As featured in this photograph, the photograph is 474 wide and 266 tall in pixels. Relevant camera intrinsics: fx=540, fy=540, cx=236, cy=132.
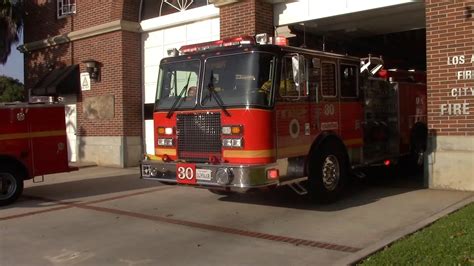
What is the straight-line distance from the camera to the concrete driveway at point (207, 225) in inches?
237

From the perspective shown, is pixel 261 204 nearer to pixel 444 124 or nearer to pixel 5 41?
pixel 444 124

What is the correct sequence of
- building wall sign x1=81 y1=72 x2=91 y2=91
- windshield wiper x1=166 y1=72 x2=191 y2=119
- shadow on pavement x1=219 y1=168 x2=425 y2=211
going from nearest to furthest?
1. windshield wiper x1=166 y1=72 x2=191 y2=119
2. shadow on pavement x1=219 y1=168 x2=425 y2=211
3. building wall sign x1=81 y1=72 x2=91 y2=91

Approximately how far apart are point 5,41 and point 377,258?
1679 cm

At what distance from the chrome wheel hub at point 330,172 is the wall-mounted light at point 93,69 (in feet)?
31.5

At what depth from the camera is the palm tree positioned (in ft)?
59.4

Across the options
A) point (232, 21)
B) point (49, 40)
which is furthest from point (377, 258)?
point (49, 40)

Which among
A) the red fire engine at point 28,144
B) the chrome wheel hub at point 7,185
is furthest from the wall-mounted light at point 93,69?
the chrome wheel hub at point 7,185

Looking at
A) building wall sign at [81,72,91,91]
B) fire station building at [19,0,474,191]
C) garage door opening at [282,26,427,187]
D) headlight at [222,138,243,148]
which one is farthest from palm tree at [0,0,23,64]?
headlight at [222,138,243,148]

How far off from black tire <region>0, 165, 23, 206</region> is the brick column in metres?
7.53

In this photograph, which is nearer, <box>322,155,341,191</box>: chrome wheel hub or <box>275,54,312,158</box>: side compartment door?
<box>275,54,312,158</box>: side compartment door

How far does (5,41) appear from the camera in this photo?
1862 cm

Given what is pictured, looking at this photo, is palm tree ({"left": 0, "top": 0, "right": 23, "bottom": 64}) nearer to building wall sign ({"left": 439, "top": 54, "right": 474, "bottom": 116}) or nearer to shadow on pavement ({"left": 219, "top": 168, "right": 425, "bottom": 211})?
shadow on pavement ({"left": 219, "top": 168, "right": 425, "bottom": 211})

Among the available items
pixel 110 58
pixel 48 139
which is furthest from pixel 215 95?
pixel 110 58

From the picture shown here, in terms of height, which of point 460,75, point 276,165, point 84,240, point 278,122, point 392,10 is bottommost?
point 84,240
